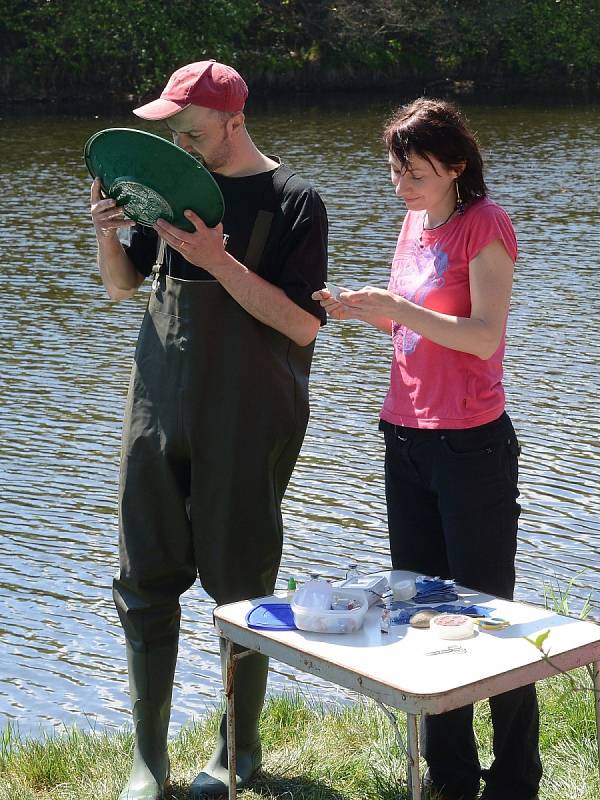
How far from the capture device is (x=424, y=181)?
9.87 feet

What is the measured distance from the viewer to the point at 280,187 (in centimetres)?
307

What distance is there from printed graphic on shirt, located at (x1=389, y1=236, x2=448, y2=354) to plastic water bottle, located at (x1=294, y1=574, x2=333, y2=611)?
0.64 meters

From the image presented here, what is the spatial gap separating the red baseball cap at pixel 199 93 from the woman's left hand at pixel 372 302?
20.9 inches

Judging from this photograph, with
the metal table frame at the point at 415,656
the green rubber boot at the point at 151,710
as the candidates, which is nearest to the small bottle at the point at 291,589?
the metal table frame at the point at 415,656

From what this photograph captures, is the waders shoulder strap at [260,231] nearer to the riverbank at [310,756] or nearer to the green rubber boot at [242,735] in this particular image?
the green rubber boot at [242,735]

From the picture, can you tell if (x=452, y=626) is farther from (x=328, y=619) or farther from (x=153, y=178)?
(x=153, y=178)

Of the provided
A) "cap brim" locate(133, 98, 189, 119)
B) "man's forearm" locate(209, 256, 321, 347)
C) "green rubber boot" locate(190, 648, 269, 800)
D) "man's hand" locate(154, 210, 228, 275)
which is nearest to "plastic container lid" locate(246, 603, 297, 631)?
"green rubber boot" locate(190, 648, 269, 800)

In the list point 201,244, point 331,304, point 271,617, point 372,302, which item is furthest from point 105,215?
point 271,617

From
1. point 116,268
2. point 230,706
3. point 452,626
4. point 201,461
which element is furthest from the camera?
point 116,268

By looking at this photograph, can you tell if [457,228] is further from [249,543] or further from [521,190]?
[521,190]

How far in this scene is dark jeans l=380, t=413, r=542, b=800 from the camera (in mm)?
2984

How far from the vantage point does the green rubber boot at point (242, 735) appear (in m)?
3.22

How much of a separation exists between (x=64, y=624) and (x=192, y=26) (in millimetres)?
27721

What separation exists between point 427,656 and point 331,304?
0.87 m
